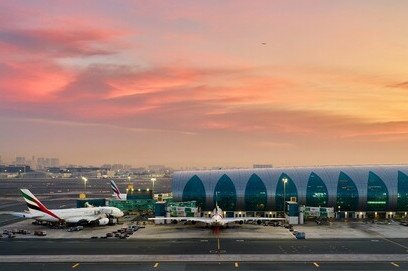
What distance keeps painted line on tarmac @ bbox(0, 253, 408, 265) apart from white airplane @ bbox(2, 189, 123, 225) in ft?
124

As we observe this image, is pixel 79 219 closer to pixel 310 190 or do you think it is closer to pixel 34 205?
pixel 34 205

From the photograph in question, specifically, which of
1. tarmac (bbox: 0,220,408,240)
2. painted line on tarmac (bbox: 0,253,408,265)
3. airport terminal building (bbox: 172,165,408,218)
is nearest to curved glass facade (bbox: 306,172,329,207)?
airport terminal building (bbox: 172,165,408,218)

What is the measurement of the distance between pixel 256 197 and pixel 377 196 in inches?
1338

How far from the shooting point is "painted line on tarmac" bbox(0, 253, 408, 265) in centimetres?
7633

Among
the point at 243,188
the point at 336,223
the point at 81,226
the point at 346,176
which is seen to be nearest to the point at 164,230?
the point at 81,226

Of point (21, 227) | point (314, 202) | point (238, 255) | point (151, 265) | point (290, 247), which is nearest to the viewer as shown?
point (151, 265)

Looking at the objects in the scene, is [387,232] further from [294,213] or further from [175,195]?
[175,195]

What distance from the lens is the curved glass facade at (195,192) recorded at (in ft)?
464

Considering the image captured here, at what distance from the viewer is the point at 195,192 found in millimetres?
142125

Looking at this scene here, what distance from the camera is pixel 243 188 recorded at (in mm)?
140125

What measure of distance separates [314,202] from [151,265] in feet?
249

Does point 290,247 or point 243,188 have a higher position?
point 243,188

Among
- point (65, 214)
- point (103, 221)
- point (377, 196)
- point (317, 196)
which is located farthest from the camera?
point (317, 196)

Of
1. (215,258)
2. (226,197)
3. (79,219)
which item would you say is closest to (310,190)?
(226,197)
